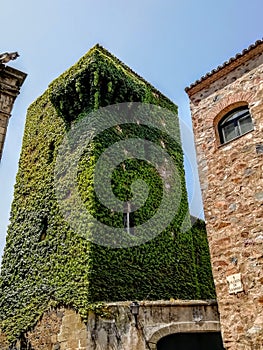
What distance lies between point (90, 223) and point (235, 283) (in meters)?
4.88

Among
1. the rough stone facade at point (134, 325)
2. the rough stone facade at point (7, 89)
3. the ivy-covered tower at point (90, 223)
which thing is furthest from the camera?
the ivy-covered tower at point (90, 223)

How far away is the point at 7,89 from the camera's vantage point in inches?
233

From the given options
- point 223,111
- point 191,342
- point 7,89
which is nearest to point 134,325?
point 191,342

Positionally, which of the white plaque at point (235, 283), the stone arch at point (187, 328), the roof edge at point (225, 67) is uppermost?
the roof edge at point (225, 67)

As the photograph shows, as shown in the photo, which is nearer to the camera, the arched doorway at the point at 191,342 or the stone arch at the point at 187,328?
the stone arch at the point at 187,328

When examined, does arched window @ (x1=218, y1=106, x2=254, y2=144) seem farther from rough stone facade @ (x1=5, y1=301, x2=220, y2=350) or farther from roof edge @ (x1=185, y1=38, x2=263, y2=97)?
rough stone facade @ (x1=5, y1=301, x2=220, y2=350)

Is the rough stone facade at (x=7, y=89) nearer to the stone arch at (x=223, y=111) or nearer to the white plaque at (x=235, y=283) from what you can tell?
the stone arch at (x=223, y=111)

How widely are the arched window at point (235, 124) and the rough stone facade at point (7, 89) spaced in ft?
14.1

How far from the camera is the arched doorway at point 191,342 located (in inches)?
376

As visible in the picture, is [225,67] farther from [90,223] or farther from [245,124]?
[90,223]

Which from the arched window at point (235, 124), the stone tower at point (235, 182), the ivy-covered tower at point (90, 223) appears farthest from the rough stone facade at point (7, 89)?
the ivy-covered tower at point (90, 223)

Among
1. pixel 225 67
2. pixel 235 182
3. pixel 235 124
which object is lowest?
pixel 235 182

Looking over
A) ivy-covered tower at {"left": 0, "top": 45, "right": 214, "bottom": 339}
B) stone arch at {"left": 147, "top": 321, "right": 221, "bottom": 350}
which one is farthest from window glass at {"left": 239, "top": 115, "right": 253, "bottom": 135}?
ivy-covered tower at {"left": 0, "top": 45, "right": 214, "bottom": 339}

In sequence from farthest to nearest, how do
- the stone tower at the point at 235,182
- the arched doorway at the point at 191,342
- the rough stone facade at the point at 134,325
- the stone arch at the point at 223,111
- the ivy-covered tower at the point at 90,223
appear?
the ivy-covered tower at the point at 90,223 → the arched doorway at the point at 191,342 → the rough stone facade at the point at 134,325 → the stone arch at the point at 223,111 → the stone tower at the point at 235,182
